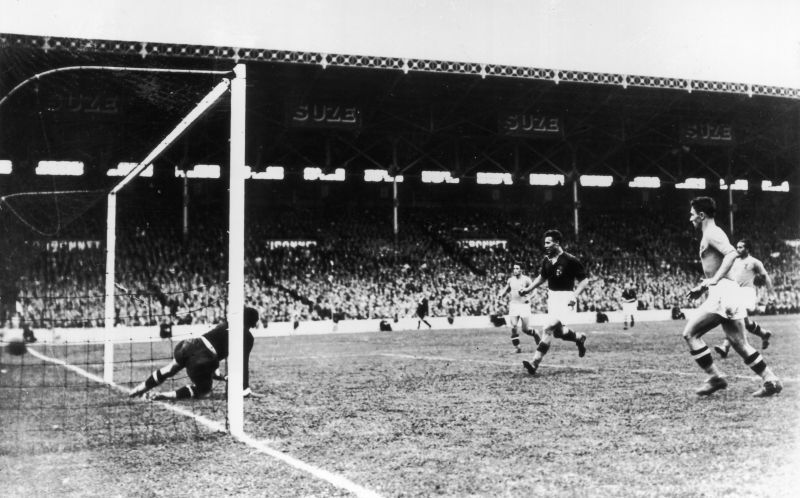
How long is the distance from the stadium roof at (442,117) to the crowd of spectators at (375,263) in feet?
9.39

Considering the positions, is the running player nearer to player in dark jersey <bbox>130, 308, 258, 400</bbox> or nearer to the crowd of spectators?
the crowd of spectators

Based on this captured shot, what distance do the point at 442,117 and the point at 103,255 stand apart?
15.4m

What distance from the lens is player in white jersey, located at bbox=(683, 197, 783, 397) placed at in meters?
7.93

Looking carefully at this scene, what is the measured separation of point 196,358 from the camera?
8758 mm

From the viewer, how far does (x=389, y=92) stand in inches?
1308

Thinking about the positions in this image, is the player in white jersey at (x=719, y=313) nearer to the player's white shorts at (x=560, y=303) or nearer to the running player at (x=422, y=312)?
the player's white shorts at (x=560, y=303)

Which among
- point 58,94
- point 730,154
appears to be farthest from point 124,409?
point 730,154

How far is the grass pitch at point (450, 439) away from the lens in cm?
464

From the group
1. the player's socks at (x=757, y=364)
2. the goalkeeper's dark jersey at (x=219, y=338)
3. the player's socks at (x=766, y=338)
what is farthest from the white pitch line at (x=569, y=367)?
the goalkeeper's dark jersey at (x=219, y=338)

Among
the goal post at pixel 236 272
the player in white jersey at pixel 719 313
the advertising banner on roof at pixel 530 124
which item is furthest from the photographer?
the advertising banner on roof at pixel 530 124

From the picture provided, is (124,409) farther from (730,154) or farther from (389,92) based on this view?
(730,154)

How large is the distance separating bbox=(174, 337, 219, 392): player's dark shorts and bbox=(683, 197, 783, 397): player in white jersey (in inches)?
198

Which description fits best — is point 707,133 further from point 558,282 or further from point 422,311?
point 558,282

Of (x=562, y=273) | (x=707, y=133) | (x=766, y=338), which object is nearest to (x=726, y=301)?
(x=562, y=273)
